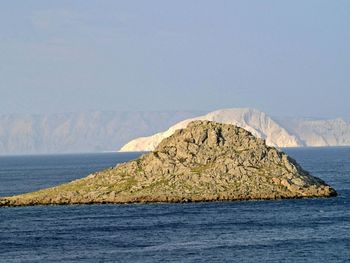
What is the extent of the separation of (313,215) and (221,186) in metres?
30.1

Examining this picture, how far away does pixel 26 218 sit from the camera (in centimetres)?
13238

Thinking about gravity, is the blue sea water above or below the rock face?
below

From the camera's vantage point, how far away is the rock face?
5876 inches

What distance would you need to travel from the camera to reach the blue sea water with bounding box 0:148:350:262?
91.7 m

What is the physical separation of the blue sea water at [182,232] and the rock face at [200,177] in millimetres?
4913

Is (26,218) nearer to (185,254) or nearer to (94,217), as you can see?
(94,217)

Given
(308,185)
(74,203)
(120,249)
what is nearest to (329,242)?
(120,249)

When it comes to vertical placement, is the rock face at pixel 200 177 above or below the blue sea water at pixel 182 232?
above

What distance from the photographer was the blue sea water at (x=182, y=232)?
301 feet

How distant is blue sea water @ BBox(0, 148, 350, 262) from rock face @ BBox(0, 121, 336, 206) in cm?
491

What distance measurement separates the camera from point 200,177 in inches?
5945

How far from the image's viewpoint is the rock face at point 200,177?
490 feet

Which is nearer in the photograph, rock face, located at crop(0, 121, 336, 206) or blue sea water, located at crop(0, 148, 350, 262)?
blue sea water, located at crop(0, 148, 350, 262)

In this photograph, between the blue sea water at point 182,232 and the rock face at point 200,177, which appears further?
the rock face at point 200,177
